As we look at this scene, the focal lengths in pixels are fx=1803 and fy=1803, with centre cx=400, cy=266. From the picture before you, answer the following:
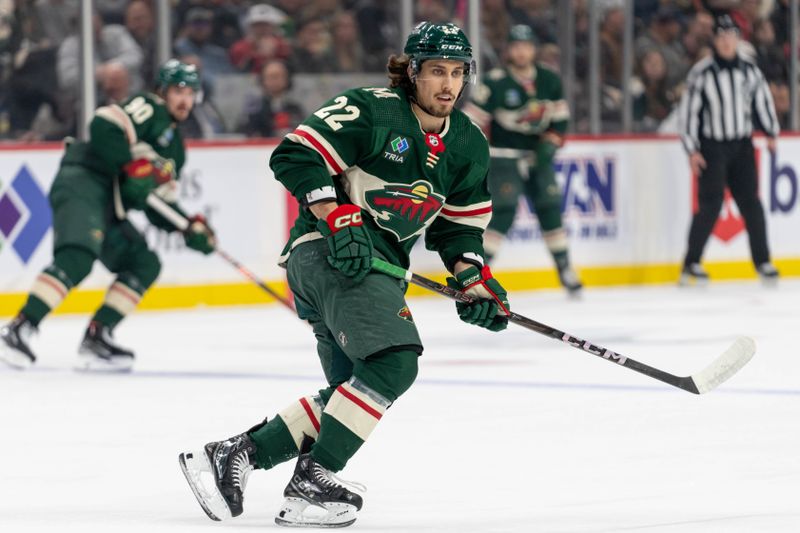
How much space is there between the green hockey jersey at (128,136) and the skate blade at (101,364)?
0.66 m

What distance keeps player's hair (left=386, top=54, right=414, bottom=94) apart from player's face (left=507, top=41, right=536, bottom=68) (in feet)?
18.8

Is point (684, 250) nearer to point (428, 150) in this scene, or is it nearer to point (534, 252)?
point (534, 252)

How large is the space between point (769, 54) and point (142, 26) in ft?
15.9

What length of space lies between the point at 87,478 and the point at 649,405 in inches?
78.1

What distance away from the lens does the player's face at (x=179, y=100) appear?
22.0ft

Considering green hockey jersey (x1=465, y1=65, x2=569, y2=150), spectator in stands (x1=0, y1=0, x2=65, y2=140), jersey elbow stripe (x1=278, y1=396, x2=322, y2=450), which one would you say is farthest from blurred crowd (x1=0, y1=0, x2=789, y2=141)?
jersey elbow stripe (x1=278, y1=396, x2=322, y2=450)

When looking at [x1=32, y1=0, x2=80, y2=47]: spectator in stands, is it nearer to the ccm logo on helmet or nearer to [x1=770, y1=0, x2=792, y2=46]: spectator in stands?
[x1=770, y1=0, x2=792, y2=46]: spectator in stands

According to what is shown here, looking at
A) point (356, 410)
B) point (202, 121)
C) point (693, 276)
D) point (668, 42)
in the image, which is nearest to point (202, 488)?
point (356, 410)

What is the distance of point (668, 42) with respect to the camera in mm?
11531

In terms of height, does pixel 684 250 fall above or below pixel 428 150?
below

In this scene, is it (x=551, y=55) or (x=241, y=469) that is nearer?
(x=241, y=469)

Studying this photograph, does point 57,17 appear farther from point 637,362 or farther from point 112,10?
point 637,362

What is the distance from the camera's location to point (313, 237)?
150 inches

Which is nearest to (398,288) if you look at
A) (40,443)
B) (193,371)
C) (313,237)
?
(313,237)
